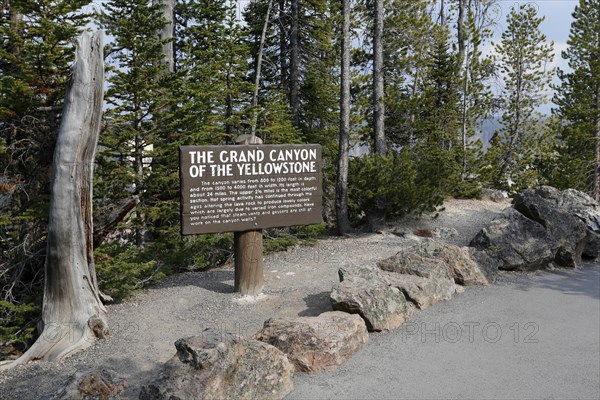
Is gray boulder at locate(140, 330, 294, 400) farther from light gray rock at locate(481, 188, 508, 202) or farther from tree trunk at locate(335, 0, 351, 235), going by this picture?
light gray rock at locate(481, 188, 508, 202)

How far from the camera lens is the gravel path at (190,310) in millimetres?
6037

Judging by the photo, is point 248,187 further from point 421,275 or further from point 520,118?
point 520,118

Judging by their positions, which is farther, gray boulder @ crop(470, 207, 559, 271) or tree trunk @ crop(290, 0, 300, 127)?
tree trunk @ crop(290, 0, 300, 127)

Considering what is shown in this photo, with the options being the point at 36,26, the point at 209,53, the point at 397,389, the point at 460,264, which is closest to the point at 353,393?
the point at 397,389

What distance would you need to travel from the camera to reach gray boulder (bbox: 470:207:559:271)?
10.3 m

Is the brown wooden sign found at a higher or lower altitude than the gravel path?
higher

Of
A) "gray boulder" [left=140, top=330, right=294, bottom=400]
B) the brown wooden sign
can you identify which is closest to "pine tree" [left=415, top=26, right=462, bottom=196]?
the brown wooden sign

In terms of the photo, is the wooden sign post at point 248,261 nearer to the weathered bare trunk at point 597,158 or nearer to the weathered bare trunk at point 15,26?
the weathered bare trunk at point 15,26

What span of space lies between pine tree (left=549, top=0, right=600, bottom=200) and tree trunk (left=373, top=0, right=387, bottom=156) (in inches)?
336

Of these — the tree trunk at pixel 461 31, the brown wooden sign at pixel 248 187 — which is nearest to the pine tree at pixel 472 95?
the tree trunk at pixel 461 31

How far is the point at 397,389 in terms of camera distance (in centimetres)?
536

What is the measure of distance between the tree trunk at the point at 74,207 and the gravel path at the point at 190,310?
0.55 meters

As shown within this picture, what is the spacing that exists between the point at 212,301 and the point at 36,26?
17.7ft

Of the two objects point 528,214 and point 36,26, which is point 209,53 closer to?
point 36,26
